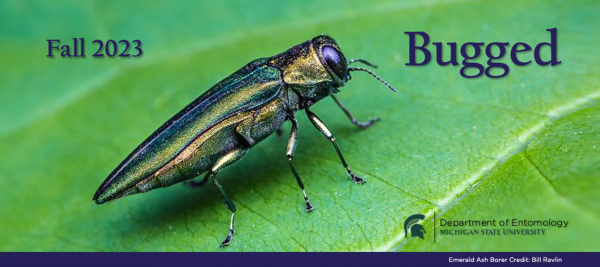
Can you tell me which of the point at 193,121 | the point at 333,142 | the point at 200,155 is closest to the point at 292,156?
the point at 333,142

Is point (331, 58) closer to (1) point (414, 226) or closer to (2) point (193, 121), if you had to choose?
(2) point (193, 121)

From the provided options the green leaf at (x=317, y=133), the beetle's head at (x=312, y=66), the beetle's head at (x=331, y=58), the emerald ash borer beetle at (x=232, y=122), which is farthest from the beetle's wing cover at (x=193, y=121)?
the green leaf at (x=317, y=133)

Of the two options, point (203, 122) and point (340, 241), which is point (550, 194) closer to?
point (340, 241)

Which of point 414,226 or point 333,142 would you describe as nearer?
point 414,226

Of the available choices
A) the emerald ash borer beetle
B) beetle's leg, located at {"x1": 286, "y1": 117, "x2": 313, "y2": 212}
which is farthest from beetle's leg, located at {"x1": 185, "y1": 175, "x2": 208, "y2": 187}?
beetle's leg, located at {"x1": 286, "y1": 117, "x2": 313, "y2": 212}
